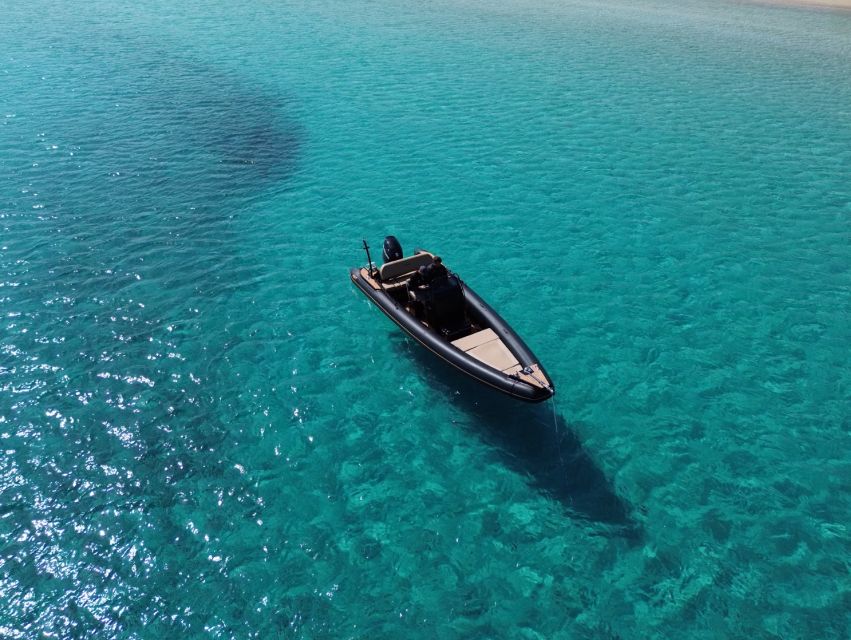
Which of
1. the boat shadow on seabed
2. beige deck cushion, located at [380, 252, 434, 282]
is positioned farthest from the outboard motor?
the boat shadow on seabed

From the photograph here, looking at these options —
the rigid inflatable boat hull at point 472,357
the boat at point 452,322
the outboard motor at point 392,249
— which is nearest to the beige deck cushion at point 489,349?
the boat at point 452,322

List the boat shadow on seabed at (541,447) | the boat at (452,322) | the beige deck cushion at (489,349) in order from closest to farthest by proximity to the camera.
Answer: the boat shadow on seabed at (541,447) → the boat at (452,322) → the beige deck cushion at (489,349)

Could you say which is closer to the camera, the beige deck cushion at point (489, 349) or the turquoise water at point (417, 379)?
the turquoise water at point (417, 379)

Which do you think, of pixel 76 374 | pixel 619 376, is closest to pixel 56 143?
pixel 76 374

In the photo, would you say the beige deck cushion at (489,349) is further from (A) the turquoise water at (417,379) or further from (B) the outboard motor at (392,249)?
(B) the outboard motor at (392,249)

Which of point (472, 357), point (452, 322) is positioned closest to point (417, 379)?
point (452, 322)

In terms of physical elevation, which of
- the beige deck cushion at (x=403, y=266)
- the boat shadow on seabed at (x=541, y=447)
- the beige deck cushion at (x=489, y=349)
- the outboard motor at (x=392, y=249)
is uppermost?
the outboard motor at (x=392, y=249)

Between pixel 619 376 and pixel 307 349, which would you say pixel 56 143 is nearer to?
pixel 307 349

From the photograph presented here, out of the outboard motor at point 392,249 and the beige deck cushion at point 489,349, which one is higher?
the outboard motor at point 392,249

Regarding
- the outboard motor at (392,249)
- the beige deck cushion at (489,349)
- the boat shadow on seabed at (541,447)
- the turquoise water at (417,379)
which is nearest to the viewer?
the turquoise water at (417,379)
